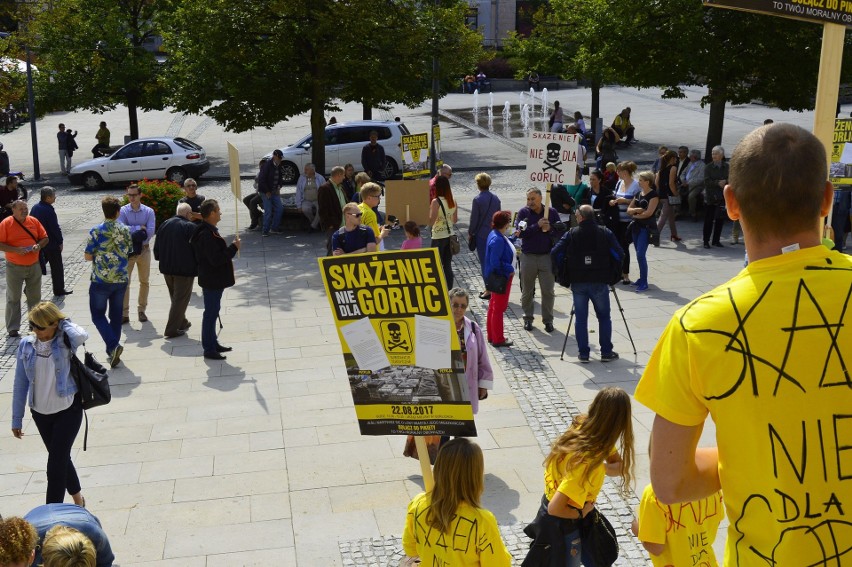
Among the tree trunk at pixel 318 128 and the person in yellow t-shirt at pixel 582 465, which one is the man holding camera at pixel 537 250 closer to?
the person in yellow t-shirt at pixel 582 465

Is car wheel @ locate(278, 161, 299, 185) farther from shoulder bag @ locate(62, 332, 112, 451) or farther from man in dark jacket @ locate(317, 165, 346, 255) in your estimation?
shoulder bag @ locate(62, 332, 112, 451)

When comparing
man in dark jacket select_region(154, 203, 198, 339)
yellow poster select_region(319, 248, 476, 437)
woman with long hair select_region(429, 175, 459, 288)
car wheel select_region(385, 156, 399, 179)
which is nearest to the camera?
yellow poster select_region(319, 248, 476, 437)

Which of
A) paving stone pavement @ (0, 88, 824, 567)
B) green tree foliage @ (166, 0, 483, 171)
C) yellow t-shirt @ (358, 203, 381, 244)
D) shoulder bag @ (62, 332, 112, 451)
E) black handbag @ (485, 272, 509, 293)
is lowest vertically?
paving stone pavement @ (0, 88, 824, 567)

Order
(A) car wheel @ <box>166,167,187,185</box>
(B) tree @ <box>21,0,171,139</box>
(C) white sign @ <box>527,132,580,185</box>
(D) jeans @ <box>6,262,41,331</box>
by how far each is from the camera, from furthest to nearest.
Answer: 1. (B) tree @ <box>21,0,171,139</box>
2. (A) car wheel @ <box>166,167,187,185</box>
3. (C) white sign @ <box>527,132,580,185</box>
4. (D) jeans @ <box>6,262,41,331</box>

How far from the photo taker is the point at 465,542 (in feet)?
15.1

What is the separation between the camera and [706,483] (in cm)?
248

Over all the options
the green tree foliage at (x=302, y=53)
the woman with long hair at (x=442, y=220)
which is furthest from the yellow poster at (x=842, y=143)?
the green tree foliage at (x=302, y=53)

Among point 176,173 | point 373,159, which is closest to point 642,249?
point 373,159

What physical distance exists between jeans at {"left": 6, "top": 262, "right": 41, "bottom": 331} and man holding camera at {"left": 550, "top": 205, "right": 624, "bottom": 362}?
22.2 ft

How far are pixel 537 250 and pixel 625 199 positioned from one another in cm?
288

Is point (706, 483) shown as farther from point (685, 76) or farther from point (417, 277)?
point (685, 76)

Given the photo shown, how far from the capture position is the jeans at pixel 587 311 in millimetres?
11109

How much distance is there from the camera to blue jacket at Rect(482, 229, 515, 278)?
1191cm

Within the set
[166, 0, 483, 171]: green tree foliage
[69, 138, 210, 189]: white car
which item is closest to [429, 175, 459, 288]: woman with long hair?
[166, 0, 483, 171]: green tree foliage
